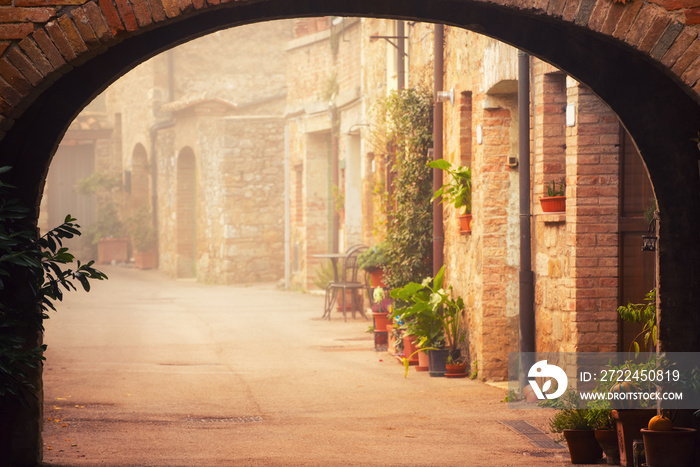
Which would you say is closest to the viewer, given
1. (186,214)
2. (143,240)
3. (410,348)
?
(410,348)

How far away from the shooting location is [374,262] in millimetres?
12375

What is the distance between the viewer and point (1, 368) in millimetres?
4281

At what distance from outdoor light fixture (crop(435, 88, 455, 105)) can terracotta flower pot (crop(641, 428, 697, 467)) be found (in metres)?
5.32

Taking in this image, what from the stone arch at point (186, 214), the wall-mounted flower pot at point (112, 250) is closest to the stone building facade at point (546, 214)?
the stone arch at point (186, 214)

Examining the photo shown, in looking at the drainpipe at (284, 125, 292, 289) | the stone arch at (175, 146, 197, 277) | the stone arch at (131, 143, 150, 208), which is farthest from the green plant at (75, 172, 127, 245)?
the drainpipe at (284, 125, 292, 289)

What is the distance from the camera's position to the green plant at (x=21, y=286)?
4.41 m

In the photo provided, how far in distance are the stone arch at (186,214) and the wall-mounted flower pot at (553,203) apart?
1701 cm

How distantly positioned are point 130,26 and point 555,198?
4.03 metres

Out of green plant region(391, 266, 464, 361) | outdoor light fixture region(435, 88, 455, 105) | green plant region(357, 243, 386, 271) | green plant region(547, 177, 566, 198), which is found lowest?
green plant region(391, 266, 464, 361)

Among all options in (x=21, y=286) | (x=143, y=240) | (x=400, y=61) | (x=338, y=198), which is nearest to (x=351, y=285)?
(x=338, y=198)

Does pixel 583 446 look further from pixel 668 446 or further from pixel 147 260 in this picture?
pixel 147 260

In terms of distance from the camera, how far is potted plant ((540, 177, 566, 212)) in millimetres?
7227

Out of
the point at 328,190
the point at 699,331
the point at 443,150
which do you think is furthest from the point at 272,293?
the point at 699,331

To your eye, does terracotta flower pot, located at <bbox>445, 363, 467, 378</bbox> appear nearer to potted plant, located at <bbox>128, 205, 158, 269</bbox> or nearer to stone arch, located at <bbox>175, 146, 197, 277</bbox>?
stone arch, located at <bbox>175, 146, 197, 277</bbox>
